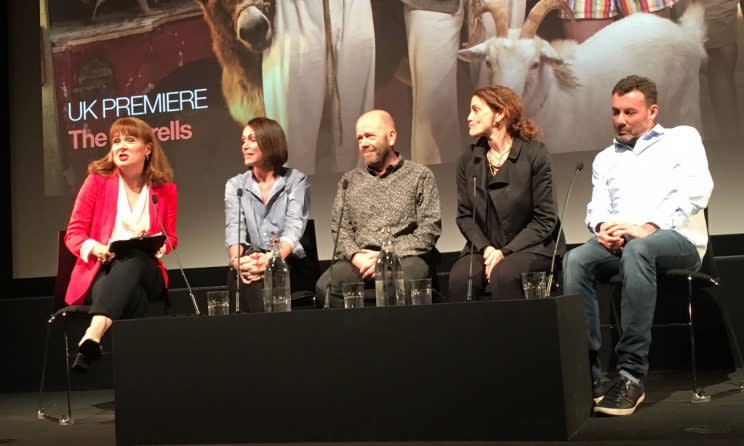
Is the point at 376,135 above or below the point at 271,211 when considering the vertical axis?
above

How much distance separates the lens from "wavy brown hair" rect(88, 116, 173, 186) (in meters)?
3.98

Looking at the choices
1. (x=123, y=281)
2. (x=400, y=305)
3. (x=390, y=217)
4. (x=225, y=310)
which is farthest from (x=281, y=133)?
(x=400, y=305)

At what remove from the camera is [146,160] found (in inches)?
160

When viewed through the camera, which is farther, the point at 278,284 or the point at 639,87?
the point at 639,87

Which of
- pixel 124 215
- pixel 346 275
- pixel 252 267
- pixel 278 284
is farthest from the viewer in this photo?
pixel 124 215

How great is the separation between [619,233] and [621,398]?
0.64m

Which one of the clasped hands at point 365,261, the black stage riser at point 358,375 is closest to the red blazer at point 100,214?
the clasped hands at point 365,261

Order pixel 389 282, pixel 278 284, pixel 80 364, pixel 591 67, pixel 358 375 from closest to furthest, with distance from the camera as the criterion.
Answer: pixel 358 375 < pixel 389 282 < pixel 278 284 < pixel 80 364 < pixel 591 67

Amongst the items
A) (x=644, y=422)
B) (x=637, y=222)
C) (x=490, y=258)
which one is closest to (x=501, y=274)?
(x=490, y=258)

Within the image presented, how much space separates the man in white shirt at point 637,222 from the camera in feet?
9.93

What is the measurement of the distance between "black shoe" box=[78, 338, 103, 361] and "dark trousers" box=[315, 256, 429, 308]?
2.88 ft

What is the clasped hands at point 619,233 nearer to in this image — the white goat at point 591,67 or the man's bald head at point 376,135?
the man's bald head at point 376,135

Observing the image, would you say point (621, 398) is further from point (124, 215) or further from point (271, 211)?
point (124, 215)

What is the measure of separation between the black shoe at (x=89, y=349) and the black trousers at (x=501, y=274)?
1.34m
